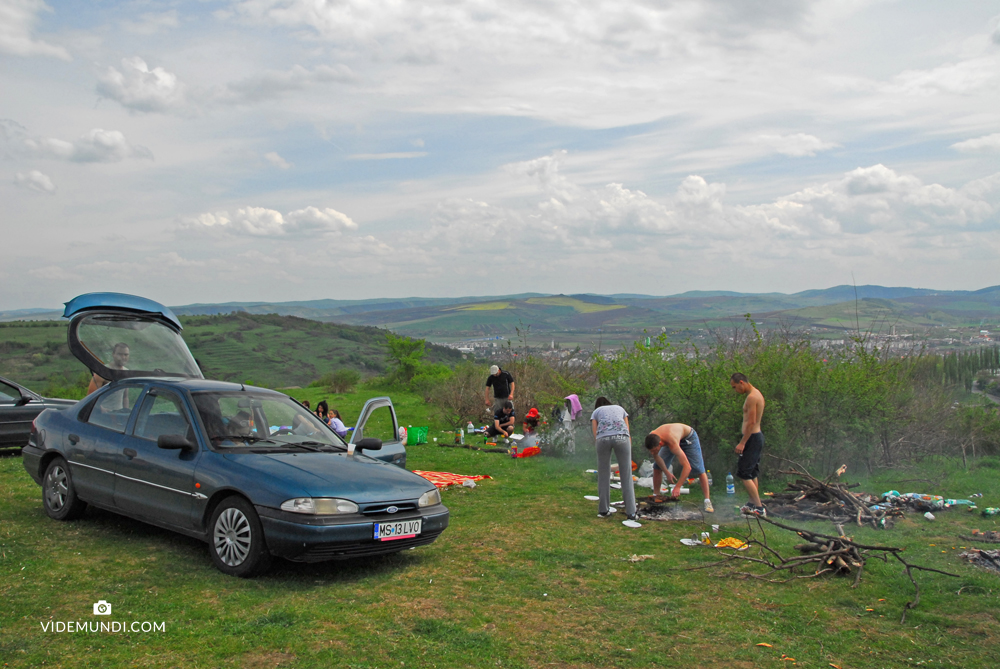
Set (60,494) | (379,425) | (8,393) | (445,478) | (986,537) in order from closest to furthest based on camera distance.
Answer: (60,494)
(986,537)
(445,478)
(8,393)
(379,425)

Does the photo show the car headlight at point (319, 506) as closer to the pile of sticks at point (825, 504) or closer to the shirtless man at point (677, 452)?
the shirtless man at point (677, 452)

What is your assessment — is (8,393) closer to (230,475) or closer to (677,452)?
(230,475)

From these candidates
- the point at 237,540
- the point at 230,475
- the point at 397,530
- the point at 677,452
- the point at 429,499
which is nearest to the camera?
the point at 237,540

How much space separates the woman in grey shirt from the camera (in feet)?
30.4

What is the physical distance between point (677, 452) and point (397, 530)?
525cm

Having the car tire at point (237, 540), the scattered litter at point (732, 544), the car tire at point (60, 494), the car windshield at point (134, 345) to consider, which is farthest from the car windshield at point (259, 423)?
the scattered litter at point (732, 544)

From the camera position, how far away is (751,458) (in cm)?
976

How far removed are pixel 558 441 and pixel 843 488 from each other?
20.2 feet

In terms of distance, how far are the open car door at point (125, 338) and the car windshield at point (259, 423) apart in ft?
10.1

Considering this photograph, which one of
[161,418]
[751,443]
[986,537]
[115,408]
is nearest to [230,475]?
[161,418]

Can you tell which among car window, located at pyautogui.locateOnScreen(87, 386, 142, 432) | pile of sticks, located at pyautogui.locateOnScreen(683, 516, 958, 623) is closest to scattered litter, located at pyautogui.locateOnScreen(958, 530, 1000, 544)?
pile of sticks, located at pyautogui.locateOnScreen(683, 516, 958, 623)

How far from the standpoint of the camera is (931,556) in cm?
733

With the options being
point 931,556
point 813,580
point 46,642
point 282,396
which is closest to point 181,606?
point 46,642

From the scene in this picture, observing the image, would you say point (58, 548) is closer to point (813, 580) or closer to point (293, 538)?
point (293, 538)
